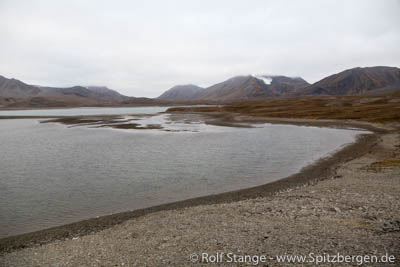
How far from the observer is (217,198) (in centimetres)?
2053

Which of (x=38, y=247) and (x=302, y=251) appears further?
(x=38, y=247)

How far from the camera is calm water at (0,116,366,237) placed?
19.7 meters

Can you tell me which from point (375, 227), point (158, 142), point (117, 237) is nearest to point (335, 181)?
point (375, 227)

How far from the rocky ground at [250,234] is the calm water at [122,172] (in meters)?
4.89

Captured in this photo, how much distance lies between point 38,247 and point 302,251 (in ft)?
43.3

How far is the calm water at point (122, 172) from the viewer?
19734 mm

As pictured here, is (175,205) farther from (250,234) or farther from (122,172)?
(122,172)

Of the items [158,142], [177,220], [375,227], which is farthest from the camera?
[158,142]

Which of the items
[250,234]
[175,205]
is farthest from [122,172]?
[250,234]

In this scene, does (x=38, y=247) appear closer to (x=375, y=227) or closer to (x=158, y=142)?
(x=375, y=227)

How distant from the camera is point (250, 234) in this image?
508 inches

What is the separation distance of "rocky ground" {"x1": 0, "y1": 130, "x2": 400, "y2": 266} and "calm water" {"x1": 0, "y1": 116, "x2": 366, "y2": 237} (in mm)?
4889

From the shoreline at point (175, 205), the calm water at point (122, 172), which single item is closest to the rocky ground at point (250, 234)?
the shoreline at point (175, 205)

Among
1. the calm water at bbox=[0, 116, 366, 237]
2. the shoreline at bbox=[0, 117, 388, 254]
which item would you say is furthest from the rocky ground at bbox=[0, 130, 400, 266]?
the calm water at bbox=[0, 116, 366, 237]
